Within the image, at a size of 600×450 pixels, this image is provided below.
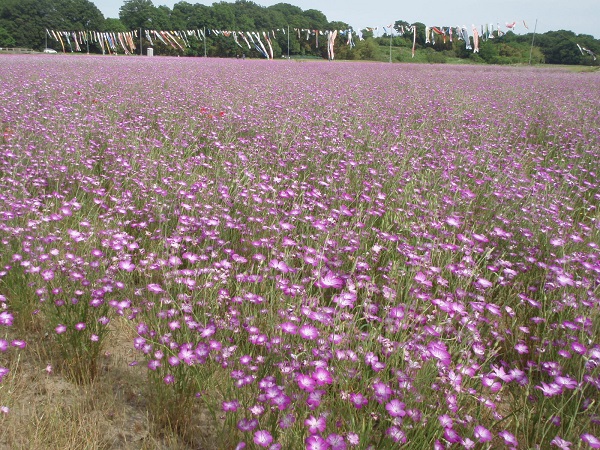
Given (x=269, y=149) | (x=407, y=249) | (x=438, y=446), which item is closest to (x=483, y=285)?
(x=407, y=249)

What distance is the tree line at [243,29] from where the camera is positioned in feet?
170

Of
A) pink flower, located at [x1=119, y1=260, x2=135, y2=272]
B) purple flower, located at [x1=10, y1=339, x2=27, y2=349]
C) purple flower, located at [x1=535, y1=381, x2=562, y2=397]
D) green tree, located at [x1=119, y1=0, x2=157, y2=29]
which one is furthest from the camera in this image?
green tree, located at [x1=119, y1=0, x2=157, y2=29]

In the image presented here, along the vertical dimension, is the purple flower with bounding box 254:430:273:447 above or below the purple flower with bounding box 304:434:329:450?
below

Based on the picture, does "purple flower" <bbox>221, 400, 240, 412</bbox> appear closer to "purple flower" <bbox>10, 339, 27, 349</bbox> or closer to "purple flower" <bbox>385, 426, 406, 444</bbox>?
"purple flower" <bbox>385, 426, 406, 444</bbox>

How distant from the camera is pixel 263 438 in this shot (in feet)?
5.00

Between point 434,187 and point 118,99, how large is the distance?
227 inches

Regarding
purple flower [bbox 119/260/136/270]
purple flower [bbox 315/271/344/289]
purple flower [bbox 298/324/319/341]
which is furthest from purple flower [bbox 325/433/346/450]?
purple flower [bbox 119/260/136/270]

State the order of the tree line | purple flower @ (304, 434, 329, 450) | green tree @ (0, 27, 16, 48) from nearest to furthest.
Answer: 1. purple flower @ (304, 434, 329, 450)
2. the tree line
3. green tree @ (0, 27, 16, 48)

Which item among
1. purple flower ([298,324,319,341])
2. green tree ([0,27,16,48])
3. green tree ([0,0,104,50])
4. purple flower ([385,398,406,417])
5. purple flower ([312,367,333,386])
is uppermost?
green tree ([0,0,104,50])

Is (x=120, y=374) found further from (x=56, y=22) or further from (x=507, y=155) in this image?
(x=56, y=22)

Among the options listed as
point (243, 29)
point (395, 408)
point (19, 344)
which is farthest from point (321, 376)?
point (243, 29)

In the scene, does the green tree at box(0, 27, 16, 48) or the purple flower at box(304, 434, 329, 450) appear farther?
the green tree at box(0, 27, 16, 48)

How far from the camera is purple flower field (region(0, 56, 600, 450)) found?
67.4 inches

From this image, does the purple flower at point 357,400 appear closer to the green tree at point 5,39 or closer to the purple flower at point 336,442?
the purple flower at point 336,442
